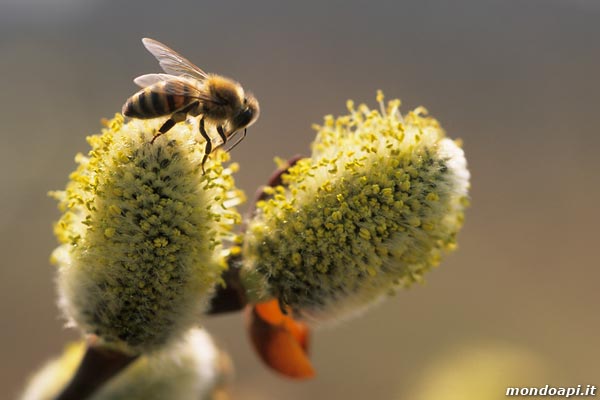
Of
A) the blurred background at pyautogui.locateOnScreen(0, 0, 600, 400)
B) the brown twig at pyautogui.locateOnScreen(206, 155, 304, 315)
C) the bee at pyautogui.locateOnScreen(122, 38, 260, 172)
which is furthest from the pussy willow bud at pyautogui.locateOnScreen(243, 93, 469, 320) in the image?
the blurred background at pyautogui.locateOnScreen(0, 0, 600, 400)

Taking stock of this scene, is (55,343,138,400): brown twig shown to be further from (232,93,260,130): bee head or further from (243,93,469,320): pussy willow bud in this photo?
(232,93,260,130): bee head

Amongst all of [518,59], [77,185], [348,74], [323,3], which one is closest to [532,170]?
[518,59]

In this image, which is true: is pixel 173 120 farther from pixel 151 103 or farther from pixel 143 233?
pixel 143 233

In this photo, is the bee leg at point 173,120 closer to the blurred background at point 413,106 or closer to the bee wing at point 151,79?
the bee wing at point 151,79

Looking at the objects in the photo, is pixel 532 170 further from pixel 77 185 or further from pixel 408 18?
pixel 77 185

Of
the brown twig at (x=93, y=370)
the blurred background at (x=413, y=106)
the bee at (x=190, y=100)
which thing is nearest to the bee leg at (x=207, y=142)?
the bee at (x=190, y=100)

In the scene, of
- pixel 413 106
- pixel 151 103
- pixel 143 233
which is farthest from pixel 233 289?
pixel 413 106
